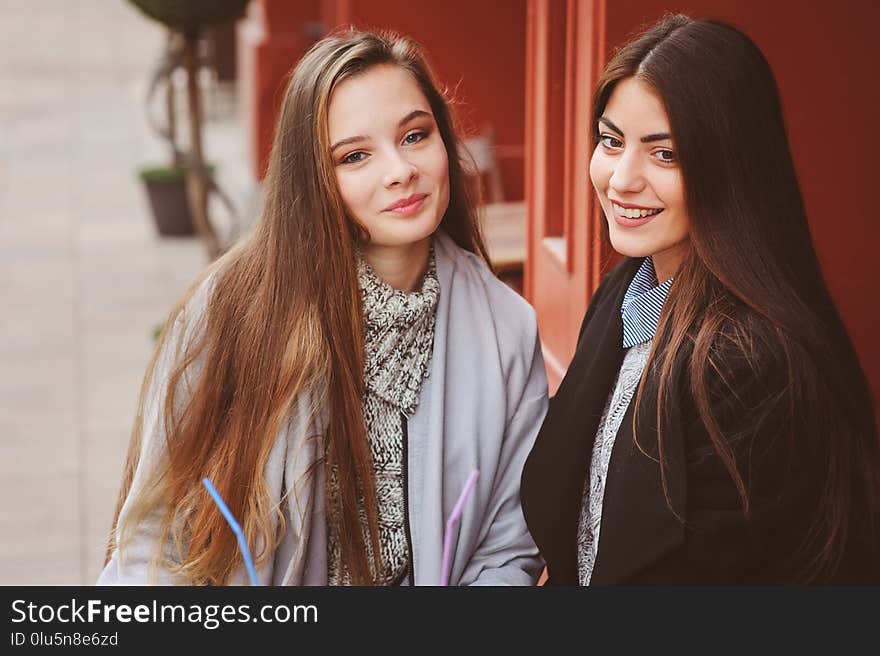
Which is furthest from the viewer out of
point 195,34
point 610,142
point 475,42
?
point 475,42

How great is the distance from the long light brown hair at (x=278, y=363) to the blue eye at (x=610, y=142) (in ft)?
1.47

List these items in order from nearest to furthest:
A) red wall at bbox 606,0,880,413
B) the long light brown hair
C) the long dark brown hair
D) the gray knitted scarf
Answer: the long dark brown hair → the long light brown hair → the gray knitted scarf → red wall at bbox 606,0,880,413

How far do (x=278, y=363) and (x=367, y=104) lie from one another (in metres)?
0.54

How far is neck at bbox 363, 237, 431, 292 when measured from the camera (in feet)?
9.09

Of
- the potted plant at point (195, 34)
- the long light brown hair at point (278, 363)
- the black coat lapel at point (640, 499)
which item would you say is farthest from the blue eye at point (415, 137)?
the potted plant at point (195, 34)

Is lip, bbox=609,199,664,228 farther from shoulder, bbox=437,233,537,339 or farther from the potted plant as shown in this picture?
the potted plant

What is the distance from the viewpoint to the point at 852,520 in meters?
2.35

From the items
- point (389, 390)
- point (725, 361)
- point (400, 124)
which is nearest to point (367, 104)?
point (400, 124)

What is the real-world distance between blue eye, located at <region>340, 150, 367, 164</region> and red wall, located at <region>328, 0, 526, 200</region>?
3.72m

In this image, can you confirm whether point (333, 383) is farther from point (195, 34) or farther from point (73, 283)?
point (73, 283)

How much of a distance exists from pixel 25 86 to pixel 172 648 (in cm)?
1380

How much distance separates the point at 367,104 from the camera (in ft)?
8.56

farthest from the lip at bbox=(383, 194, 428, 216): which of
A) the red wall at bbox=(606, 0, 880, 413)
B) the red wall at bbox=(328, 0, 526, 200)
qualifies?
the red wall at bbox=(328, 0, 526, 200)

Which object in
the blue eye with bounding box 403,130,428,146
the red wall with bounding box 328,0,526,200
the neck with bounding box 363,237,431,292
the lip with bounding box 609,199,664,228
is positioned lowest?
A: the neck with bounding box 363,237,431,292
